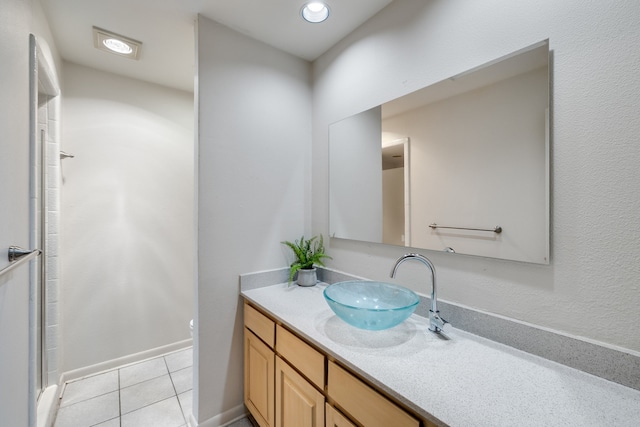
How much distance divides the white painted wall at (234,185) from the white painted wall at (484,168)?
0.90m

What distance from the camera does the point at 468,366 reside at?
35.7 inches

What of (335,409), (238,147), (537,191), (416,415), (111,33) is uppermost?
(111,33)

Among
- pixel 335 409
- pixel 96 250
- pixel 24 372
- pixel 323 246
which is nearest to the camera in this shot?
pixel 335 409

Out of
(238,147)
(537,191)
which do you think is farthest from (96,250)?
(537,191)

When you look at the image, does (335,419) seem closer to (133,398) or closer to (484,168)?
(484,168)

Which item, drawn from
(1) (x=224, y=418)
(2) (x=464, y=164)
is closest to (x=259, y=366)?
(1) (x=224, y=418)

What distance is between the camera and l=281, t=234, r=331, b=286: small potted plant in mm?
1791

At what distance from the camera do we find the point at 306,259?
6.04ft

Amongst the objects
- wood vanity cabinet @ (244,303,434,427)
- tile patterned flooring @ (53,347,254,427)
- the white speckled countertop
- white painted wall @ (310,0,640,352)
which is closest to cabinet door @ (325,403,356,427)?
wood vanity cabinet @ (244,303,434,427)

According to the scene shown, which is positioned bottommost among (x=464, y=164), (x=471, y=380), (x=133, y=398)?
(x=133, y=398)

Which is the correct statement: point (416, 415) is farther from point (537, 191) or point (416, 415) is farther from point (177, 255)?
point (177, 255)

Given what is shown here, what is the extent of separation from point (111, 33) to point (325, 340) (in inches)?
88.6

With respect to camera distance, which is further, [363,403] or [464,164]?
[464,164]

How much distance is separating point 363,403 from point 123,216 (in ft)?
7.73
